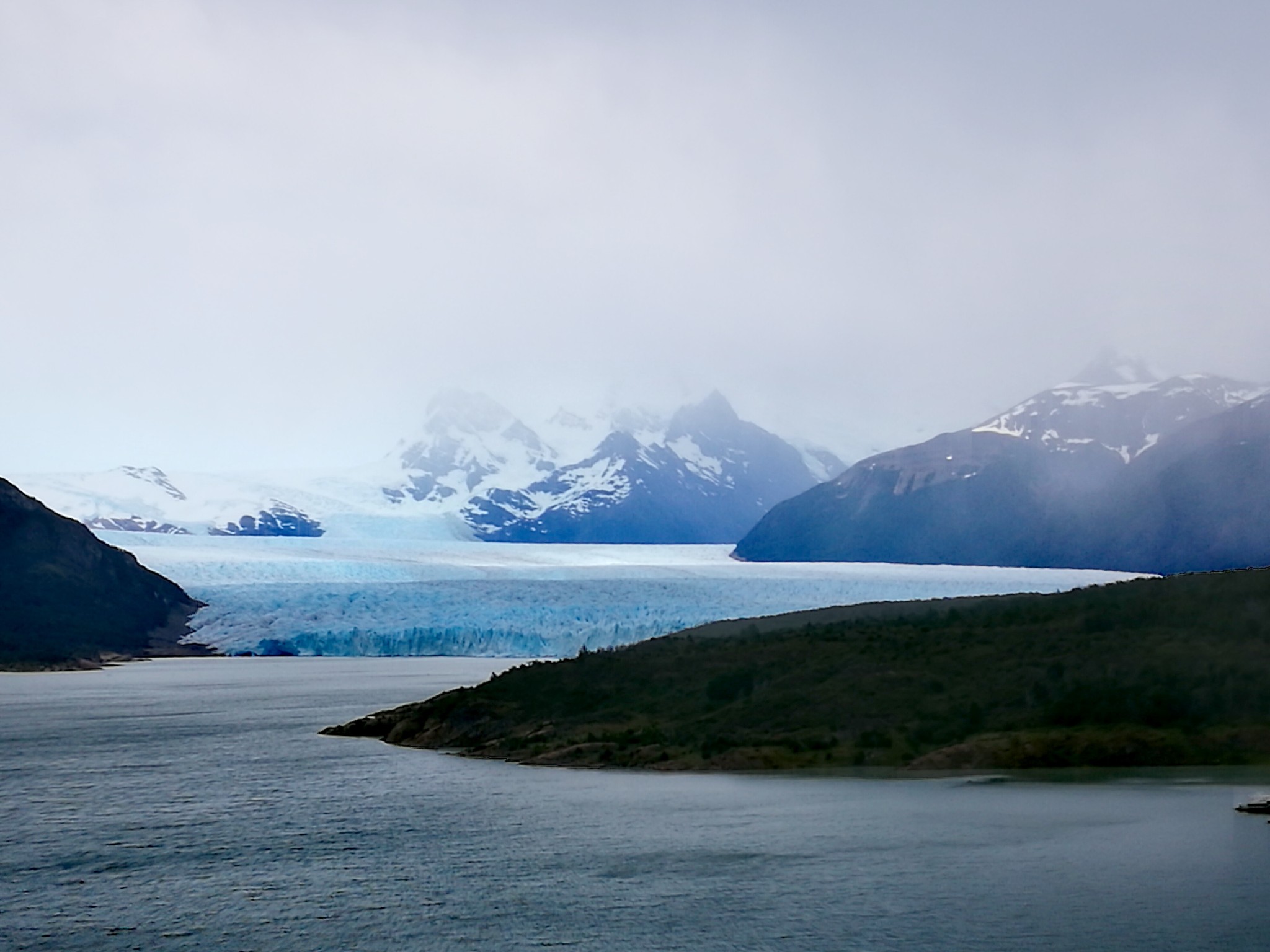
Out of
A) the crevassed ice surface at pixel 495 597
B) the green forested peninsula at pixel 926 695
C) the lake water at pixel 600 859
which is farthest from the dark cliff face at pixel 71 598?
the lake water at pixel 600 859

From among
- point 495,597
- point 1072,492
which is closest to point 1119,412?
point 1072,492

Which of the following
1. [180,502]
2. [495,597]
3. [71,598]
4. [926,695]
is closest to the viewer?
[926,695]

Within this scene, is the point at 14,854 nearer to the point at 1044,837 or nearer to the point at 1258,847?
the point at 1044,837

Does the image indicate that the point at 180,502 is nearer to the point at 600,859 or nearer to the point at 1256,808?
the point at 600,859

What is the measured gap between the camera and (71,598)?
81.3m

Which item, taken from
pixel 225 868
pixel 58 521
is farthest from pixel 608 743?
pixel 58 521

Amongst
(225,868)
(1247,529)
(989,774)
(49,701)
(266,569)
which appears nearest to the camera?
(225,868)

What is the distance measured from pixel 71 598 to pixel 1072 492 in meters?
89.0

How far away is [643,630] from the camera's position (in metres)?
63.4

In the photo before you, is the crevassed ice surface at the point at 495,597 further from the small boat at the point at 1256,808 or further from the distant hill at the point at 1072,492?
the small boat at the point at 1256,808

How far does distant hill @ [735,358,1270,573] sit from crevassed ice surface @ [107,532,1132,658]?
3394cm

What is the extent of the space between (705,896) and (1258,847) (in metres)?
8.44

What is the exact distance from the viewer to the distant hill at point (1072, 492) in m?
111

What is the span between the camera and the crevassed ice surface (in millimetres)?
64875
